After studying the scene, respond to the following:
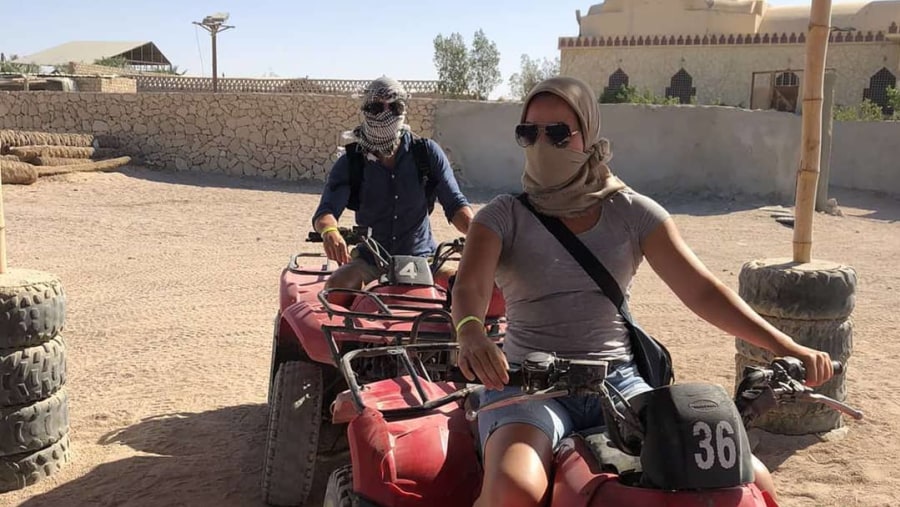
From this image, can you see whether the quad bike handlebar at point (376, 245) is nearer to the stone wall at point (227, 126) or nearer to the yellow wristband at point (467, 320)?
the yellow wristband at point (467, 320)

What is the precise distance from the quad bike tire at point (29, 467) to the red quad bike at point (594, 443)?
6.88 feet

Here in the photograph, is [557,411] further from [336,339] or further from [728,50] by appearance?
[728,50]

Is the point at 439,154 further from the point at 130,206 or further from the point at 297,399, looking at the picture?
the point at 130,206

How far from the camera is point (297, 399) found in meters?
3.67

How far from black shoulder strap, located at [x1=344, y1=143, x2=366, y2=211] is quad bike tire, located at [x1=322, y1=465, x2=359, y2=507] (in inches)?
83.1

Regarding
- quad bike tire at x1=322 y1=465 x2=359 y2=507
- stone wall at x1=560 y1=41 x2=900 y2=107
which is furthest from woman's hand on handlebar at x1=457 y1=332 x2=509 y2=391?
stone wall at x1=560 y1=41 x2=900 y2=107

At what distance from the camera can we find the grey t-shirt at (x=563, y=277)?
7.70 feet

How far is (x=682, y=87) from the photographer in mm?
25875

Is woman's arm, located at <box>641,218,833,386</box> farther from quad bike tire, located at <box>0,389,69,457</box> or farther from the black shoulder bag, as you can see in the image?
quad bike tire, located at <box>0,389,69,457</box>

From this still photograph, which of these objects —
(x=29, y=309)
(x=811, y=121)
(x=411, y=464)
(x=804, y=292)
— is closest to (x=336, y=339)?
(x=411, y=464)

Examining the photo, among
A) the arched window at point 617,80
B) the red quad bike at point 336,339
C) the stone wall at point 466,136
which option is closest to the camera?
the red quad bike at point 336,339

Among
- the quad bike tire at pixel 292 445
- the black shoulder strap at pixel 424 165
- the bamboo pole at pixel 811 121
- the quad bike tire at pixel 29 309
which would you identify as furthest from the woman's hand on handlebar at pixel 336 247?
the bamboo pole at pixel 811 121

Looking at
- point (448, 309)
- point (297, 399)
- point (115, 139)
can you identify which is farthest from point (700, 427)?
point (115, 139)

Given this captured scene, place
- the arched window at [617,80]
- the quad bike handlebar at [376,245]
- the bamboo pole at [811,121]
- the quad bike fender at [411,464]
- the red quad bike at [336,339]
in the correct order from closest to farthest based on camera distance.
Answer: the quad bike fender at [411,464], the red quad bike at [336,339], the quad bike handlebar at [376,245], the bamboo pole at [811,121], the arched window at [617,80]
